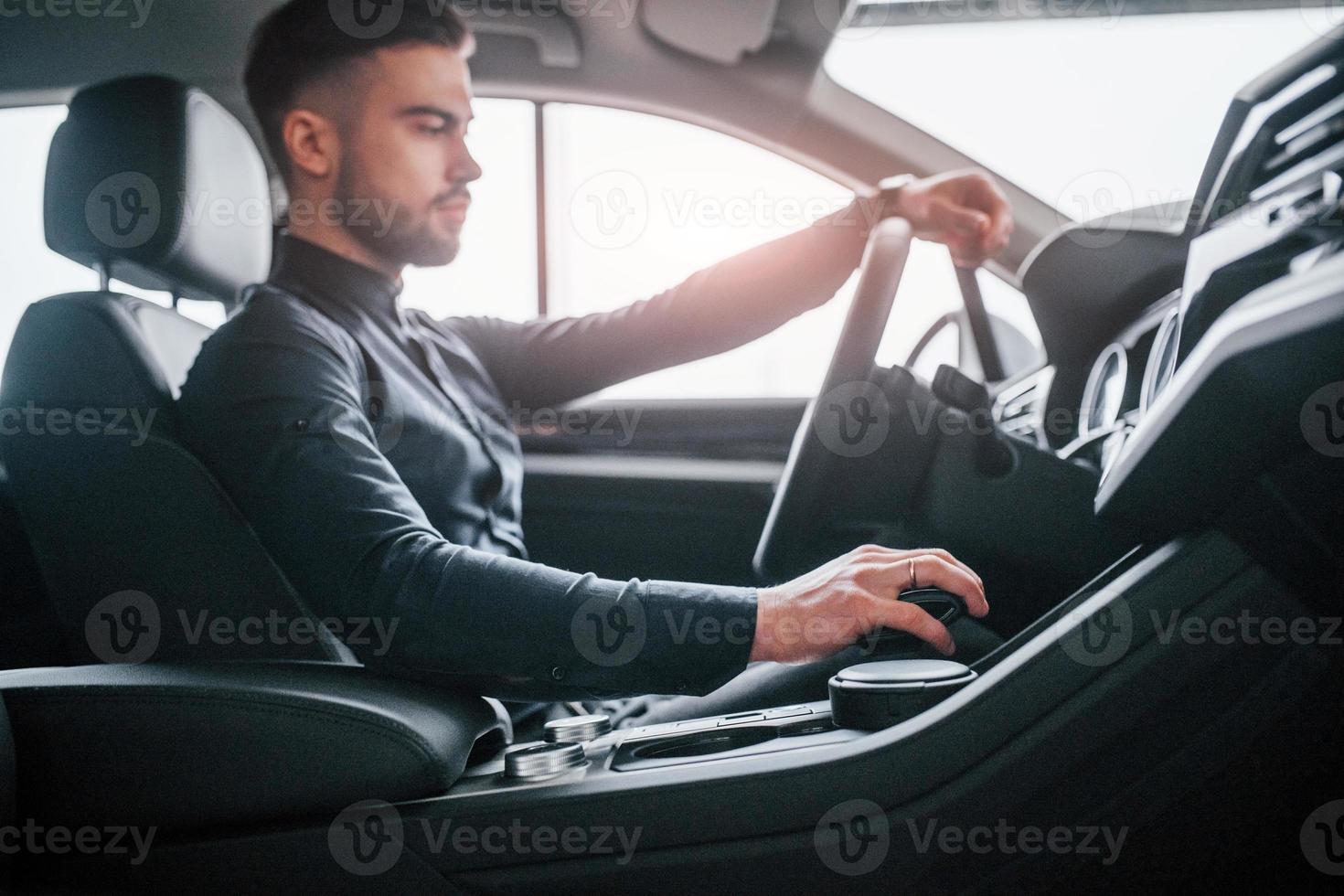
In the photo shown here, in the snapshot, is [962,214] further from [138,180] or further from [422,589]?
[138,180]

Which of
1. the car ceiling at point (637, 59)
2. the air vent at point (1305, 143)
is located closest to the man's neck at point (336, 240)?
the car ceiling at point (637, 59)

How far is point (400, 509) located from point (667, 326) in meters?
0.76

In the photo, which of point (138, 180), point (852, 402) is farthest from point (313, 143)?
point (852, 402)

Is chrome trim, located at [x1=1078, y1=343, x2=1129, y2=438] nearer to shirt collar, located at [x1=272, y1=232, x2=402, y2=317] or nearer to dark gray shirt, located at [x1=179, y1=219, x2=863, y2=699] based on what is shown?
dark gray shirt, located at [x1=179, y1=219, x2=863, y2=699]

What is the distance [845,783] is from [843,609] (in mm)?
129

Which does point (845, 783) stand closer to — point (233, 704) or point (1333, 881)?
point (1333, 881)

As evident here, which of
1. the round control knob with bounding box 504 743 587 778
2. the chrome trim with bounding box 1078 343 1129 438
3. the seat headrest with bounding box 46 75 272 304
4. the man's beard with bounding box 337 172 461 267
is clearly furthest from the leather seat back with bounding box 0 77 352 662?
the chrome trim with bounding box 1078 343 1129 438

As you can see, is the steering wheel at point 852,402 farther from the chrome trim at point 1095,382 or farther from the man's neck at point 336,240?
the man's neck at point 336,240

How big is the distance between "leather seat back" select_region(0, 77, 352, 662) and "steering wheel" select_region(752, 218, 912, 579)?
51 cm

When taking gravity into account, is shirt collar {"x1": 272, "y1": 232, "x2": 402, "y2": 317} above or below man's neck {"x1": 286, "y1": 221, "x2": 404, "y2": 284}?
below

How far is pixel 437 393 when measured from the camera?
126cm

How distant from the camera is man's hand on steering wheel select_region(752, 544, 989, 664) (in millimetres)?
776

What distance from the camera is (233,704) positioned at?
76 centimetres

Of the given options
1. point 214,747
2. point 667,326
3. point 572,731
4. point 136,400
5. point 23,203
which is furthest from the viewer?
point 23,203
